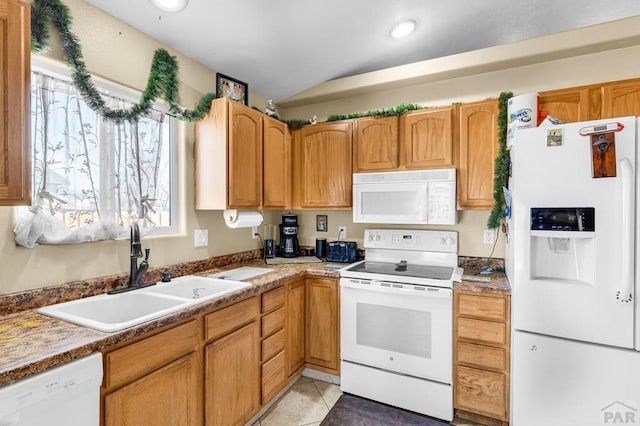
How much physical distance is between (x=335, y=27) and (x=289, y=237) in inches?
72.0

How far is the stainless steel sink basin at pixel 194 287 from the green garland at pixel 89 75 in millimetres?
1031

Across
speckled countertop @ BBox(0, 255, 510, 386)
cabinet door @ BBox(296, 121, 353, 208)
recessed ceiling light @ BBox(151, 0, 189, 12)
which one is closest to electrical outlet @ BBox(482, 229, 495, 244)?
cabinet door @ BBox(296, 121, 353, 208)

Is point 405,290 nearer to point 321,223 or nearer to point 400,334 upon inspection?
point 400,334

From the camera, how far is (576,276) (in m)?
1.64

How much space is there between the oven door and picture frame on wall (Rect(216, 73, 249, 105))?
177cm

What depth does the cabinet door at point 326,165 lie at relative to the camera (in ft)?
9.00

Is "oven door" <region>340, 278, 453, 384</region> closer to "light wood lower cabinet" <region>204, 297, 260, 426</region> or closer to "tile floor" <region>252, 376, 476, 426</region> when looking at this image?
"tile floor" <region>252, 376, 476, 426</region>

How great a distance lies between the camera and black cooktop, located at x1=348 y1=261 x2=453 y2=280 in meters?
2.23

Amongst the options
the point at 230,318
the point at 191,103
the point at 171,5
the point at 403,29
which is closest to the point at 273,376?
the point at 230,318

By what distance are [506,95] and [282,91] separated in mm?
1875

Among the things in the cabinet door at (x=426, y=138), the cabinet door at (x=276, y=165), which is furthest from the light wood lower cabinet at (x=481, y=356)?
the cabinet door at (x=276, y=165)

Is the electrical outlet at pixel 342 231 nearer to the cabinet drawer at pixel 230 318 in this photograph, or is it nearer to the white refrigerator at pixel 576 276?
the cabinet drawer at pixel 230 318

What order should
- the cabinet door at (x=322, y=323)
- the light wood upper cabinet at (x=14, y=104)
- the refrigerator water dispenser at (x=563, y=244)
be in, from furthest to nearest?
the cabinet door at (x=322, y=323), the refrigerator water dispenser at (x=563, y=244), the light wood upper cabinet at (x=14, y=104)

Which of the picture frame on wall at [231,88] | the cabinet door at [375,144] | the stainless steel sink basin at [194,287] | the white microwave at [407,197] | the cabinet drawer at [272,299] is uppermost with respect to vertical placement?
the picture frame on wall at [231,88]
